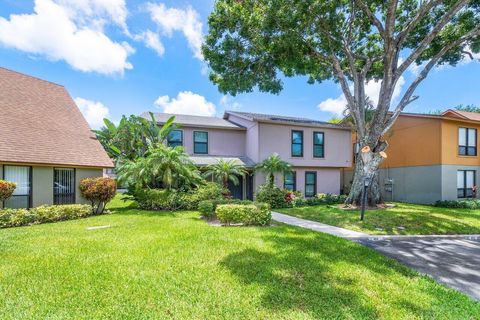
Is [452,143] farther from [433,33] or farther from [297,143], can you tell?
[297,143]

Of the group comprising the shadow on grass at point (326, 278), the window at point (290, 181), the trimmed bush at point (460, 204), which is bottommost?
the trimmed bush at point (460, 204)

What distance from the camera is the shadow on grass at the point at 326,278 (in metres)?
4.05

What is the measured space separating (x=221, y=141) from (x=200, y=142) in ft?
5.37

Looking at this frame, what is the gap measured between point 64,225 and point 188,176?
20.9 feet

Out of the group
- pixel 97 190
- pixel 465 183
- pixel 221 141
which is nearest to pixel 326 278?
pixel 97 190

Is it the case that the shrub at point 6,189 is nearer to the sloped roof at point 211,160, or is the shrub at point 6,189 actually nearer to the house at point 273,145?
the house at point 273,145

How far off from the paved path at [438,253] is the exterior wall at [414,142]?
10.6 metres

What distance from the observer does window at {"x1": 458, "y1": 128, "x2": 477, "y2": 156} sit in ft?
60.7

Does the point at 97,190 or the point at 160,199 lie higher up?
the point at 97,190

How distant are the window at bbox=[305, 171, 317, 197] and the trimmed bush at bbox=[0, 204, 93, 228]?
1449 centimetres

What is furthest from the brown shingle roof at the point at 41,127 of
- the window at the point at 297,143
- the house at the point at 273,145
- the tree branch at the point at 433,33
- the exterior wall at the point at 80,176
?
the tree branch at the point at 433,33

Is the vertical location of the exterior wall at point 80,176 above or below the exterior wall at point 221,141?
below

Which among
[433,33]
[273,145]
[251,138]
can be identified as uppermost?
[433,33]

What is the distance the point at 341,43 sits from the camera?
14500mm
